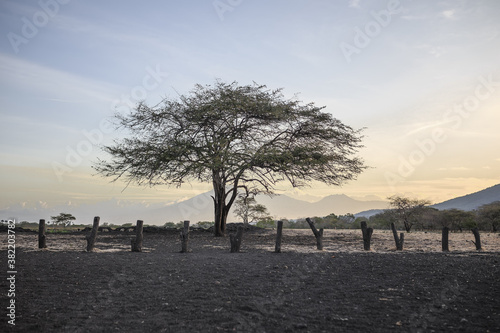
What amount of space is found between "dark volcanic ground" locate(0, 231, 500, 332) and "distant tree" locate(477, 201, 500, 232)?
27.1 meters

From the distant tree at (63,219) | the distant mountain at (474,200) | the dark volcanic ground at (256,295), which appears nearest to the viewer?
the dark volcanic ground at (256,295)

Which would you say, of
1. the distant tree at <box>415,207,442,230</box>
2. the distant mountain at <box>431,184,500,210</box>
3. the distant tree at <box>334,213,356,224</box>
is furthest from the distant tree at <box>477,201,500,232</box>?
the distant mountain at <box>431,184,500,210</box>

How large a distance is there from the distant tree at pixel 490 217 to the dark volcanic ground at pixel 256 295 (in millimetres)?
27059

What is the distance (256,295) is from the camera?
7.55 meters

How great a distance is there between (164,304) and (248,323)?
194 centimetres

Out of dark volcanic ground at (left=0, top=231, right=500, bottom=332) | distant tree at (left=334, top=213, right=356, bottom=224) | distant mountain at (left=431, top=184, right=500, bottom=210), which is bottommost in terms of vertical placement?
dark volcanic ground at (left=0, top=231, right=500, bottom=332)

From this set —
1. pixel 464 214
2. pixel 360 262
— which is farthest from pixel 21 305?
pixel 464 214

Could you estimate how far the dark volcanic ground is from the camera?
5984 millimetres

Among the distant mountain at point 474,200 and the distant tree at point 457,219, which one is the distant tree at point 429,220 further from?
the distant mountain at point 474,200

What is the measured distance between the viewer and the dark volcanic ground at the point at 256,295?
598 cm

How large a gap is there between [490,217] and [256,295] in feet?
116

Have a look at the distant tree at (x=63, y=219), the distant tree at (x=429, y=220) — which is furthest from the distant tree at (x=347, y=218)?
the distant tree at (x=63, y=219)

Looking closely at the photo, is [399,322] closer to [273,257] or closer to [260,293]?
[260,293]

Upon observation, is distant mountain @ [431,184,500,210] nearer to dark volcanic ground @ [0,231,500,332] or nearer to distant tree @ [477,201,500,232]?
distant tree @ [477,201,500,232]
